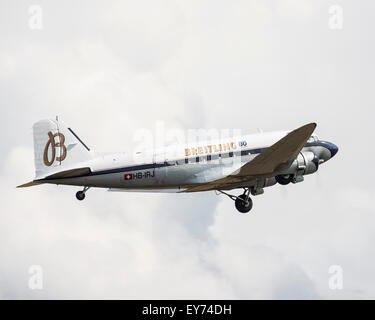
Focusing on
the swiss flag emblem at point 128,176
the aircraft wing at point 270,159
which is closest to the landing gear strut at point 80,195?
the swiss flag emblem at point 128,176

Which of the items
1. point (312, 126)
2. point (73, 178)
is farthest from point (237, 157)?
point (73, 178)

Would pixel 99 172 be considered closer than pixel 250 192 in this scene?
Yes

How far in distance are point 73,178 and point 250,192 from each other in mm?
10560

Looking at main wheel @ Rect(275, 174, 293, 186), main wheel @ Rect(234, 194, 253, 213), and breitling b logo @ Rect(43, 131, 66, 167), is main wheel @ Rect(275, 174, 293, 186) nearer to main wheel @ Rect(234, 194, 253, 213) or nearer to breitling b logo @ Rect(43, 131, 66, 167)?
main wheel @ Rect(234, 194, 253, 213)

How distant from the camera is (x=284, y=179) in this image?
164 ft

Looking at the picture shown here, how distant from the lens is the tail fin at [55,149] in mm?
47906

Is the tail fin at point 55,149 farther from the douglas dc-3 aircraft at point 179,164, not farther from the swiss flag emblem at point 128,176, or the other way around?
the swiss flag emblem at point 128,176

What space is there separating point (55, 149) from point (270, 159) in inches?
455

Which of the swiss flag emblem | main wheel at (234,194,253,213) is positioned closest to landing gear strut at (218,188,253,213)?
main wheel at (234,194,253,213)

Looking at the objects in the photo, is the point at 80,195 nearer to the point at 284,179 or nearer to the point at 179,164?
the point at 179,164

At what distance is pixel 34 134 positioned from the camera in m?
48.7

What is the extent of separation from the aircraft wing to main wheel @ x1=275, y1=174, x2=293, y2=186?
4.30 ft

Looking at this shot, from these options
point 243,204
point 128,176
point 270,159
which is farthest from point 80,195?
point 270,159

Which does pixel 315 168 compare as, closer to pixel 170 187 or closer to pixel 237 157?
pixel 237 157
